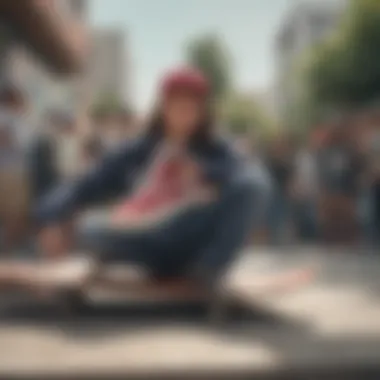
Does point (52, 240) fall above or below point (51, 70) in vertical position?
below

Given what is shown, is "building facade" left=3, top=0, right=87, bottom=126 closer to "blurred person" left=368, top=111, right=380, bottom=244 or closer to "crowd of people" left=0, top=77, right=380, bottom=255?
"crowd of people" left=0, top=77, right=380, bottom=255

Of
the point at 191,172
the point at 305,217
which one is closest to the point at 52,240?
the point at 191,172

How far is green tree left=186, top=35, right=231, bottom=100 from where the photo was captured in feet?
2.91

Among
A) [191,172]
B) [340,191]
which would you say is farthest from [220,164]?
[340,191]

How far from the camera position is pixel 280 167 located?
2.98ft

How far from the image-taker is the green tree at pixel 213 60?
2.91 feet

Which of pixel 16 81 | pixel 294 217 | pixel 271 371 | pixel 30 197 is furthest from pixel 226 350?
pixel 16 81

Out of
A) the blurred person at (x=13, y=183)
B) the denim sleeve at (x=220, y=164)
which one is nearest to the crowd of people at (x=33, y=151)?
the blurred person at (x=13, y=183)

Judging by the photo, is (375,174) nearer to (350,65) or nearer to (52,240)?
(350,65)

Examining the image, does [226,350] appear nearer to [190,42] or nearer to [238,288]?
[238,288]

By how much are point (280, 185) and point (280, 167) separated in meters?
0.02

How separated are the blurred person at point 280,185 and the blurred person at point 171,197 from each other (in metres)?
0.02

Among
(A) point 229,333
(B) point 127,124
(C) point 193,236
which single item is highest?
(B) point 127,124

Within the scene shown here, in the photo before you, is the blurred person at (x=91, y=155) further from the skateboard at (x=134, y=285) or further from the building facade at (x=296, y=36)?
the building facade at (x=296, y=36)
